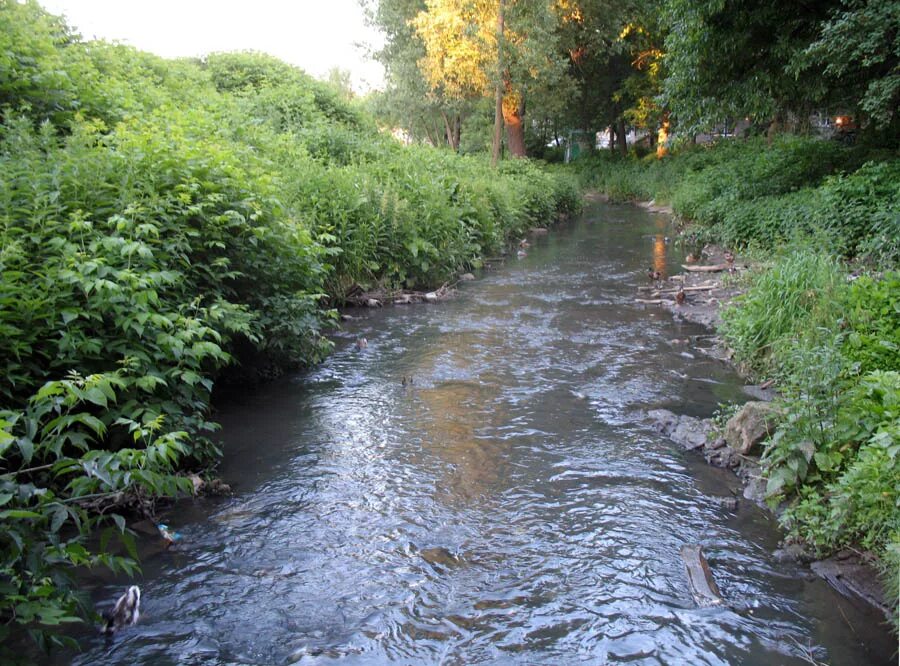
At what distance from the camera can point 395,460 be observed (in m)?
6.29

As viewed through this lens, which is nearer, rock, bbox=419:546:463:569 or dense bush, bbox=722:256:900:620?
dense bush, bbox=722:256:900:620

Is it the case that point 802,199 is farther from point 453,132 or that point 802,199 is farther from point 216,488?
point 453,132

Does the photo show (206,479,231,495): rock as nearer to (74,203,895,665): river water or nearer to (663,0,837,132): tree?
(74,203,895,665): river water

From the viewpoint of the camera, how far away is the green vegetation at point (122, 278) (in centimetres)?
361

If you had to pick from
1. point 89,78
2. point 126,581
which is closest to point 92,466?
point 126,581

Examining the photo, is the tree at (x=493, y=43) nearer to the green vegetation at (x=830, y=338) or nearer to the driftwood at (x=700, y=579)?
the green vegetation at (x=830, y=338)

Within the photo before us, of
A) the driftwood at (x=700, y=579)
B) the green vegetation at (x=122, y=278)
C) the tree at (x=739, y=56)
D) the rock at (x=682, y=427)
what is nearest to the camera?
the green vegetation at (x=122, y=278)

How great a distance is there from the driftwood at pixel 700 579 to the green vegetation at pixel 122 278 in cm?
330

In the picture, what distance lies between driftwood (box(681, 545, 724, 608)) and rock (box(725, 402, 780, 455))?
165 cm

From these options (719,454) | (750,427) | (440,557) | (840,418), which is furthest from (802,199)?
(440,557)

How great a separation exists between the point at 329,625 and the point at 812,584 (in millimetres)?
3136

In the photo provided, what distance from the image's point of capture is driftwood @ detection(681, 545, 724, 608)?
4.28 metres

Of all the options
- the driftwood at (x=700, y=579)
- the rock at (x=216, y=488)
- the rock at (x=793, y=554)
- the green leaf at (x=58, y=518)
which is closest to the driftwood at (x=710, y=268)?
the rock at (x=793, y=554)

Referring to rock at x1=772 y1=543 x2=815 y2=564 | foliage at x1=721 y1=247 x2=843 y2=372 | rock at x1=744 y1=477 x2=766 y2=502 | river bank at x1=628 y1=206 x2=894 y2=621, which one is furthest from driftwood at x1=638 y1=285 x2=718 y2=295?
rock at x1=772 y1=543 x2=815 y2=564
